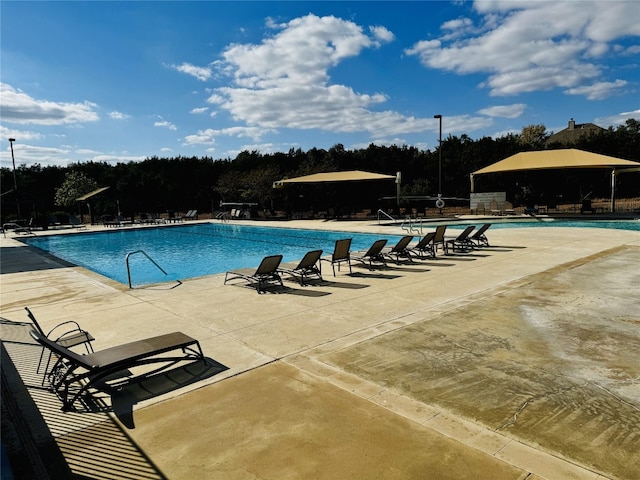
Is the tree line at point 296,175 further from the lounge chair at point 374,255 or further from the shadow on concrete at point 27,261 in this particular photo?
the lounge chair at point 374,255

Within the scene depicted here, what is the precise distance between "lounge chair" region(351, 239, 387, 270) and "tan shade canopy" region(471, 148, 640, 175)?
716 inches

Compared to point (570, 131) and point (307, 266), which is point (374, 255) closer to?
point (307, 266)

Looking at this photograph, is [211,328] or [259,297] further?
[259,297]

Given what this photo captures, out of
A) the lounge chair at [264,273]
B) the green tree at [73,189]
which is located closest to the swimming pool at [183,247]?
the lounge chair at [264,273]

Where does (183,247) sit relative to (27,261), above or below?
below

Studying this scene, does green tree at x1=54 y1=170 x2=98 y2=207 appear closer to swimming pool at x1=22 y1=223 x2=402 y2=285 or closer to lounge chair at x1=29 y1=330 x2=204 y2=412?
swimming pool at x1=22 y1=223 x2=402 y2=285

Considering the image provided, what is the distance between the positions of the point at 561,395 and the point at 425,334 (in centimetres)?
178

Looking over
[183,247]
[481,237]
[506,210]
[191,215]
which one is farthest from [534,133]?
[183,247]

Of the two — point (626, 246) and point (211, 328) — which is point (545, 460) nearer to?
point (211, 328)

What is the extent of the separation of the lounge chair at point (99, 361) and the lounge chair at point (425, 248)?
7711mm

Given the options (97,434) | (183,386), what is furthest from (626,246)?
(97,434)

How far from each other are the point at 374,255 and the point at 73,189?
112ft

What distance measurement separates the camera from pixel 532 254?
11500mm

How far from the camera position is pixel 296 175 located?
33.6 metres
